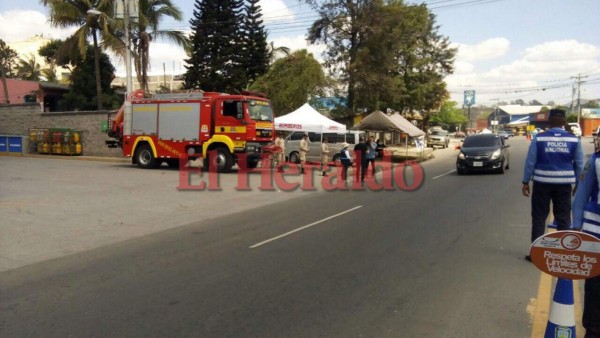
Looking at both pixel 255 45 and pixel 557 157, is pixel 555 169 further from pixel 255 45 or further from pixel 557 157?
pixel 255 45

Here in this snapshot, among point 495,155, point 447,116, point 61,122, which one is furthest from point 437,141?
point 447,116

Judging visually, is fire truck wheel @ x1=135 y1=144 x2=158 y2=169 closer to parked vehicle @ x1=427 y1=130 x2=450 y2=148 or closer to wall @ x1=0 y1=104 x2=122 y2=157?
wall @ x1=0 y1=104 x2=122 y2=157

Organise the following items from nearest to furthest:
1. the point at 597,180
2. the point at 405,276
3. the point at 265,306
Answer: the point at 597,180 → the point at 265,306 → the point at 405,276

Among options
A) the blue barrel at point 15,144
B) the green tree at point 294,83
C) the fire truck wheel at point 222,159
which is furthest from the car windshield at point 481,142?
the blue barrel at point 15,144

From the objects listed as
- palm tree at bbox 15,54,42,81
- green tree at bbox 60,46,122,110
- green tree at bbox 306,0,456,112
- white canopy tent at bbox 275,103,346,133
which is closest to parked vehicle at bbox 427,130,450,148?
green tree at bbox 306,0,456,112

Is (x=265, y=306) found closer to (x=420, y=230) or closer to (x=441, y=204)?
(x=420, y=230)

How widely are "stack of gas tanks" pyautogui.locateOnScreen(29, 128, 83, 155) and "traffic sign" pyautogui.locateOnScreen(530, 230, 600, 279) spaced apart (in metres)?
28.4

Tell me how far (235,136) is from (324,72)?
1601 cm

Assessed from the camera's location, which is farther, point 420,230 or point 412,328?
point 420,230

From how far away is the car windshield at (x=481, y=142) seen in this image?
19.4 meters

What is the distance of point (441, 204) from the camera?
460 inches

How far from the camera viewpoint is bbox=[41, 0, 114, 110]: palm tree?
26.8 metres

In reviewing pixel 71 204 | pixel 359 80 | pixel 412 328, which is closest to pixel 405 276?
pixel 412 328

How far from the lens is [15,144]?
29359 mm
